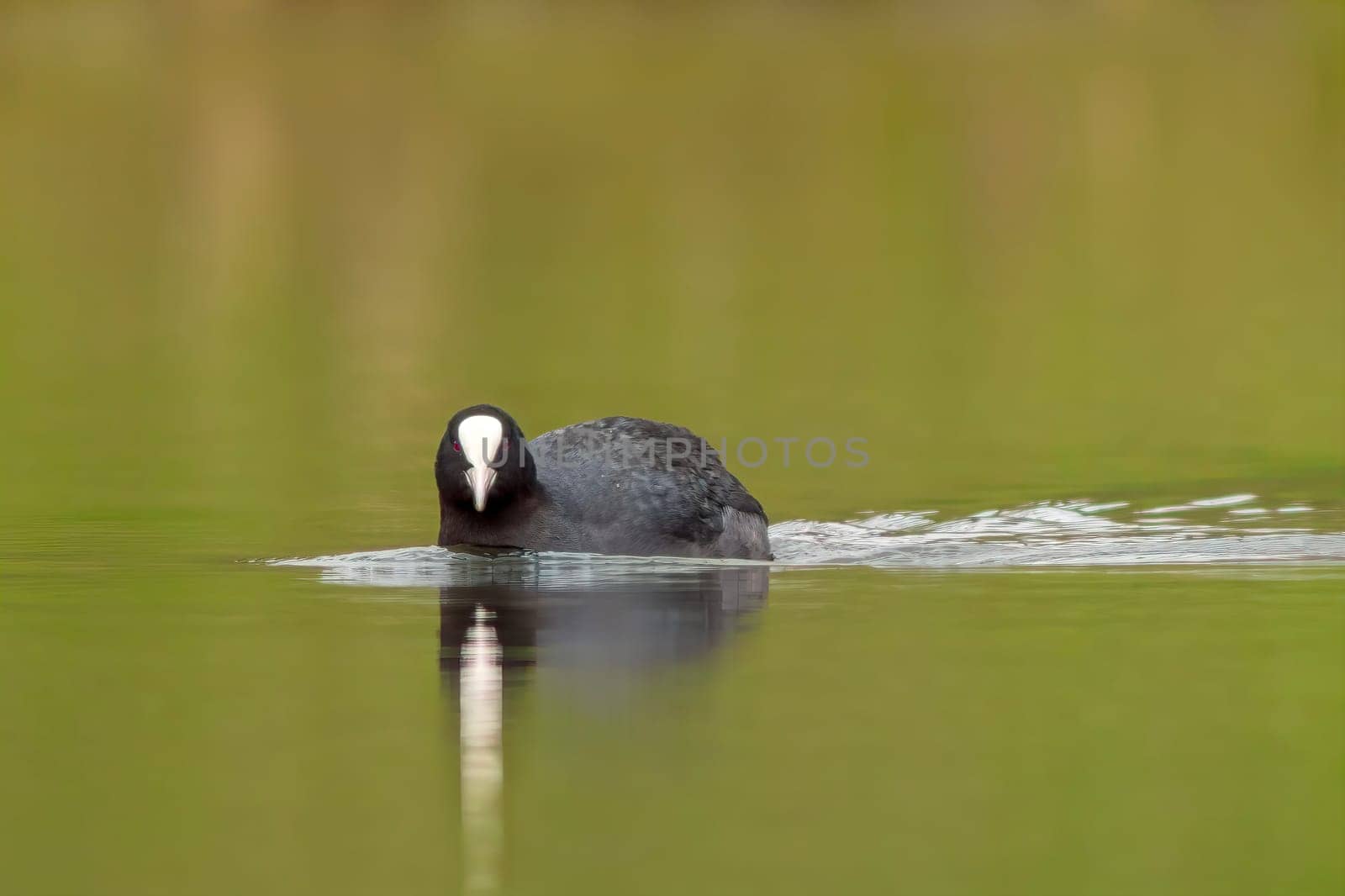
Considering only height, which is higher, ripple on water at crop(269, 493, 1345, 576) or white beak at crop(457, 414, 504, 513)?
white beak at crop(457, 414, 504, 513)

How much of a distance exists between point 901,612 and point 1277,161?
3080cm

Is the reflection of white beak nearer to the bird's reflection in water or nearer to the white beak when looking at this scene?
the white beak

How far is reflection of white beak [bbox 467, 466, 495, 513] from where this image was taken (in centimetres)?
1201

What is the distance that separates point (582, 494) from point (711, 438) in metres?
4.11

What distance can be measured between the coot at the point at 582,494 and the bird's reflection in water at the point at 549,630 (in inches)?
10.6

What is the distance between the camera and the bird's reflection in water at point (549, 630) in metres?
7.82

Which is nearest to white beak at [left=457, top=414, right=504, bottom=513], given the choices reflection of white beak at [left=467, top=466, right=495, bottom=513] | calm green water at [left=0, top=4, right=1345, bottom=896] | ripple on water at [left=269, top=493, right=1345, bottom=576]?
reflection of white beak at [left=467, top=466, right=495, bottom=513]

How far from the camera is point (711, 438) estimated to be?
16.5 metres

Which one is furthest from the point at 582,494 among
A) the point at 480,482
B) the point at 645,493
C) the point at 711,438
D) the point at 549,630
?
the point at 711,438

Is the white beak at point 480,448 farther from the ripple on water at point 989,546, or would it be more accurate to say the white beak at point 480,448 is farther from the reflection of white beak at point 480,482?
the ripple on water at point 989,546

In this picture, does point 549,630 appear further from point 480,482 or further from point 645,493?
point 645,493

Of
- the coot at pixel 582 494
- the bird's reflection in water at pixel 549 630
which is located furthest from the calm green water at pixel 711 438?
the coot at pixel 582 494

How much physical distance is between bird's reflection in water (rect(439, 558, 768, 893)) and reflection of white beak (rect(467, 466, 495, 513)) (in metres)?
0.31

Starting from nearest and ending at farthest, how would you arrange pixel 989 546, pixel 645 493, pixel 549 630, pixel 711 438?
pixel 549 630
pixel 645 493
pixel 989 546
pixel 711 438
